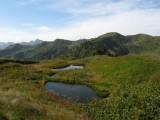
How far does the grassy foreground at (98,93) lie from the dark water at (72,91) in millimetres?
1274

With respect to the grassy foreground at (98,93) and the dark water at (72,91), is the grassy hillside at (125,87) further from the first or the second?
the dark water at (72,91)

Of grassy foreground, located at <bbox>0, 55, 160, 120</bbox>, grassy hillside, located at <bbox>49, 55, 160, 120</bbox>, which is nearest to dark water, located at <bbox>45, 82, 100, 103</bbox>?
grassy foreground, located at <bbox>0, 55, 160, 120</bbox>

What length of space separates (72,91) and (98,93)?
4.16 m

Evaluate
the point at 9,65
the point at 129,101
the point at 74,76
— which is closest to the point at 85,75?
the point at 74,76

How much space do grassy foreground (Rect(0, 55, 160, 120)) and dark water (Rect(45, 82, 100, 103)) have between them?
1274 millimetres

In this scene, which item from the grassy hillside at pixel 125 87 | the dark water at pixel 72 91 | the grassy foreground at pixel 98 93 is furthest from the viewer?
the dark water at pixel 72 91

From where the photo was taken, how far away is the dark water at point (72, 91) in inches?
1337

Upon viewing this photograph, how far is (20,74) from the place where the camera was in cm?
4500

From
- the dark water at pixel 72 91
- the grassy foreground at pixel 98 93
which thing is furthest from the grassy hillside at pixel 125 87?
the dark water at pixel 72 91

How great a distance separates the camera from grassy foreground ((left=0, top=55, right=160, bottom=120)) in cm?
1545

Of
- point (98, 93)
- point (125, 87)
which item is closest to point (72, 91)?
point (98, 93)

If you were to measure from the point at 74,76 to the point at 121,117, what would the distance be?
29.4 metres

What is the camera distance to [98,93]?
36.3 m

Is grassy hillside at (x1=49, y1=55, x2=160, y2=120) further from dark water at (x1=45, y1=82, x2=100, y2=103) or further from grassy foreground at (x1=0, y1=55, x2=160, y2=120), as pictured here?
dark water at (x1=45, y1=82, x2=100, y2=103)
